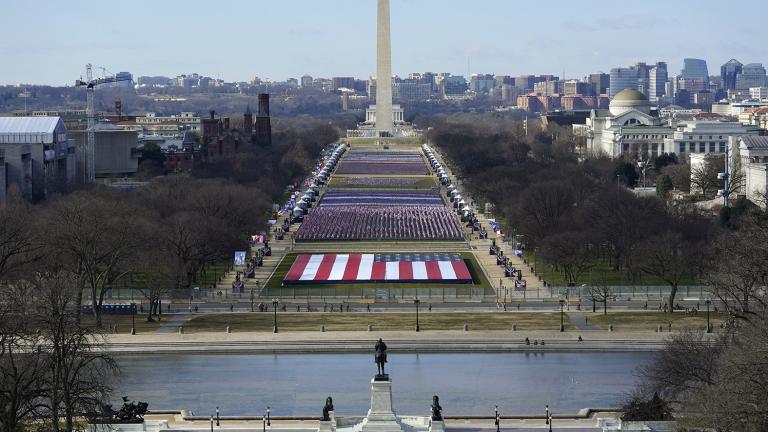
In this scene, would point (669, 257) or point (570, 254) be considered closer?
point (669, 257)

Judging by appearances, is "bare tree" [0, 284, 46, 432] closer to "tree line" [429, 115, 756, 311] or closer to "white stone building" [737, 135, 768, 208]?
"tree line" [429, 115, 756, 311]

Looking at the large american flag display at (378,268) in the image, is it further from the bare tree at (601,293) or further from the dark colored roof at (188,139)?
the dark colored roof at (188,139)

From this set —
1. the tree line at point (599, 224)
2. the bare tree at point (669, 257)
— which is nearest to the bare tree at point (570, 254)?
the tree line at point (599, 224)

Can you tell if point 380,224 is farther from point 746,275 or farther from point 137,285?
point 746,275

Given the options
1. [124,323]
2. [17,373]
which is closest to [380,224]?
[124,323]

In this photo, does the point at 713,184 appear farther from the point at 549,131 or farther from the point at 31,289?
the point at 549,131

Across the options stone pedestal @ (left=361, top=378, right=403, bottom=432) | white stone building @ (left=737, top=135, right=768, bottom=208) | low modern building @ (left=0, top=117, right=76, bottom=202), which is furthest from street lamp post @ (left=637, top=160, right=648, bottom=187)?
stone pedestal @ (left=361, top=378, right=403, bottom=432)

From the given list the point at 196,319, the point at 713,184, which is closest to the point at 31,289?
the point at 196,319
